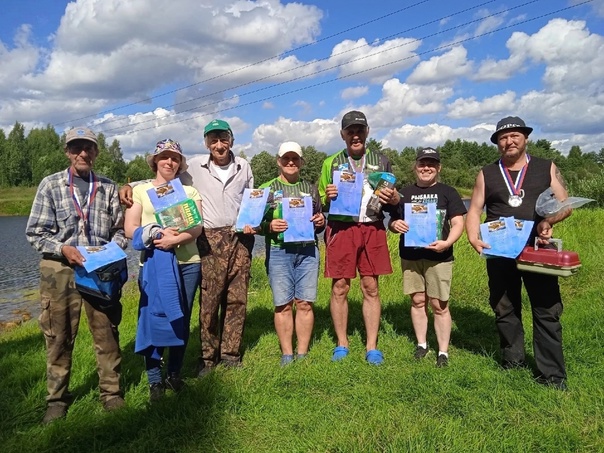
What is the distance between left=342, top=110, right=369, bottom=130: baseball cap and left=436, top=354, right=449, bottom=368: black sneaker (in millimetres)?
2558

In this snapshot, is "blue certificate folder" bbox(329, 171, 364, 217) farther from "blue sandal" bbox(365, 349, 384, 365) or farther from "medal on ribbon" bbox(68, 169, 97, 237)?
"medal on ribbon" bbox(68, 169, 97, 237)

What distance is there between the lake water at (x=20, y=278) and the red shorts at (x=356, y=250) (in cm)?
999

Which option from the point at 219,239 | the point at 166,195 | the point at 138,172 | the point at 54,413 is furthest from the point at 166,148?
the point at 138,172

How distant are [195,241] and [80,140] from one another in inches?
52.4

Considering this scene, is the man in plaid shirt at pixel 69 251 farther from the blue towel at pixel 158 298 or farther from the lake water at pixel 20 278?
the lake water at pixel 20 278

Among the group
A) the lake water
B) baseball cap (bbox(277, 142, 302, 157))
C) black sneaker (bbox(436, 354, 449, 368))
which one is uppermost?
baseball cap (bbox(277, 142, 302, 157))

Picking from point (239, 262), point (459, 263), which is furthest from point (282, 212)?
point (459, 263)

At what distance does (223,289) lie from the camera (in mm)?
4863

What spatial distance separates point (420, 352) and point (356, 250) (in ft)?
4.45

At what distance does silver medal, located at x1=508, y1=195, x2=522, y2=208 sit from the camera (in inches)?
168

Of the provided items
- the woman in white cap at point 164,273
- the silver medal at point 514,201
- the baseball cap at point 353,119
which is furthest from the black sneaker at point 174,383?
the silver medal at point 514,201

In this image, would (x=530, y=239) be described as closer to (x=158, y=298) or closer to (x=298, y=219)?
(x=298, y=219)

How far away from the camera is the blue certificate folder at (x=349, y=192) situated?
482 cm

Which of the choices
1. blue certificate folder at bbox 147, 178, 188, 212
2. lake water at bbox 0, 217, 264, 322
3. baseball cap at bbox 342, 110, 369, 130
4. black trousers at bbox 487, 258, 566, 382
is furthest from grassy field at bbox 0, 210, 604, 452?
lake water at bbox 0, 217, 264, 322
